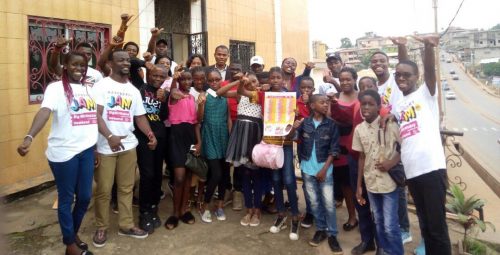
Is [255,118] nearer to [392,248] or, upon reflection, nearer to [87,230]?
[392,248]

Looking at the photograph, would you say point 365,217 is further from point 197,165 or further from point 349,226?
point 197,165

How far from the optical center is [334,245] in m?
3.35

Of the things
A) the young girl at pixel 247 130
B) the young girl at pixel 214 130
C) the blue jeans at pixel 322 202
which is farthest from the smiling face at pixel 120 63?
the blue jeans at pixel 322 202

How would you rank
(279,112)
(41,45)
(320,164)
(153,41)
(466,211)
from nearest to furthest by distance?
(320,164), (279,112), (466,211), (153,41), (41,45)

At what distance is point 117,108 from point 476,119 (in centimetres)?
3559

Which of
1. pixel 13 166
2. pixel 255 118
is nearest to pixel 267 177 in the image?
pixel 255 118

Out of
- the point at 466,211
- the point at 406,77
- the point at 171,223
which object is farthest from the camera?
the point at 466,211

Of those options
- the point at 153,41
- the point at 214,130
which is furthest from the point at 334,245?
the point at 153,41

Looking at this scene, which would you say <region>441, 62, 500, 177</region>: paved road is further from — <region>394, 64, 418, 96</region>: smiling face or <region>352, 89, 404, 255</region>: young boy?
<region>394, 64, 418, 96</region>: smiling face

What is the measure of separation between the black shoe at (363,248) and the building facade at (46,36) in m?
4.02

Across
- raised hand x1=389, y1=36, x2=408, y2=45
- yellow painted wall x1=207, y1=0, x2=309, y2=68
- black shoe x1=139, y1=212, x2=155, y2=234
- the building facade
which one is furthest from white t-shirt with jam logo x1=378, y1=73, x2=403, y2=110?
yellow painted wall x1=207, y1=0, x2=309, y2=68

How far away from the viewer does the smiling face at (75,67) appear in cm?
293

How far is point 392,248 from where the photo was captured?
2.90 metres

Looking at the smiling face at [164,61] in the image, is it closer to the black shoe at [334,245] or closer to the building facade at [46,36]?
the building facade at [46,36]
